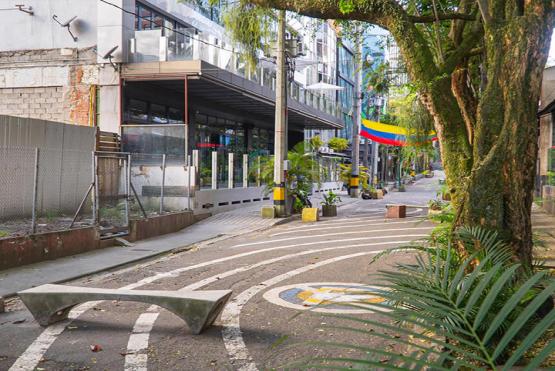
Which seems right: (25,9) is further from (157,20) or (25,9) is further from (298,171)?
(298,171)

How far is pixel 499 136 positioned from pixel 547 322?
4.20 m

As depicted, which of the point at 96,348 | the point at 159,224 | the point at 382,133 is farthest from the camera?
the point at 382,133

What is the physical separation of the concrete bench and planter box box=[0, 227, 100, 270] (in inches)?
156

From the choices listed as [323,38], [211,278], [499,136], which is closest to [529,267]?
A: [499,136]

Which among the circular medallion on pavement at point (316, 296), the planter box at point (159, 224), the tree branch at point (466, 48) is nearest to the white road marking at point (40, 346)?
the circular medallion on pavement at point (316, 296)

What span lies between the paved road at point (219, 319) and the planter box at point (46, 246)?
1.60m

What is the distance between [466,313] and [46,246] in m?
10.00

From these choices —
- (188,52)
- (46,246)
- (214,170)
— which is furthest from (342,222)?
(46,246)

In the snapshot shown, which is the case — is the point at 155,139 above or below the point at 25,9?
below

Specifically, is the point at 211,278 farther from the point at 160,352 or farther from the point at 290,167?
the point at 290,167

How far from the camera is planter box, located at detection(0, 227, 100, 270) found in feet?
32.0

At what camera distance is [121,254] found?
1168cm

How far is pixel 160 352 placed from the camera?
5.14 metres

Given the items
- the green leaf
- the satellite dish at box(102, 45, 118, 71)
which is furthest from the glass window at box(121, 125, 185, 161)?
the green leaf
